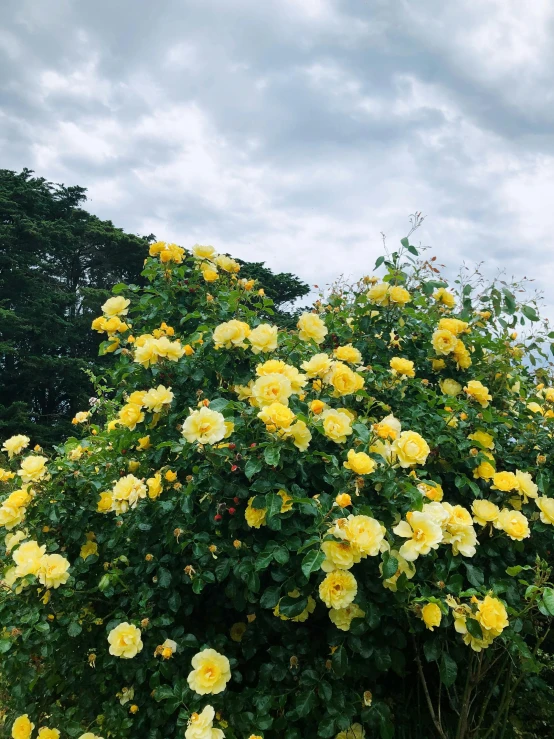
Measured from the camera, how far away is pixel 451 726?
1.89 metres

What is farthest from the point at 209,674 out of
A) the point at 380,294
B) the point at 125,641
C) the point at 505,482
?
the point at 380,294

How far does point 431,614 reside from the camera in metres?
1.37

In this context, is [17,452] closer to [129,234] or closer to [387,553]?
[387,553]

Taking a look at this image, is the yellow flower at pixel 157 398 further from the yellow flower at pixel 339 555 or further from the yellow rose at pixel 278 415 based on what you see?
the yellow flower at pixel 339 555

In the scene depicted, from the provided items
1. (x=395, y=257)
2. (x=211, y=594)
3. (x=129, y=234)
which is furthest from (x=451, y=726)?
(x=129, y=234)

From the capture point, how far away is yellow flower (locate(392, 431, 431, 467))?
1428 mm

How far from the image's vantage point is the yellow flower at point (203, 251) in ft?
7.65

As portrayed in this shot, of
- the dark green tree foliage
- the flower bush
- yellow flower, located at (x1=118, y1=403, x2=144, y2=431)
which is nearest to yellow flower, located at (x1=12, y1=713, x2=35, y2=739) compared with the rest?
the flower bush

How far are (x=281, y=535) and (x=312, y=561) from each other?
231mm

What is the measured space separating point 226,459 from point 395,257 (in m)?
1.32

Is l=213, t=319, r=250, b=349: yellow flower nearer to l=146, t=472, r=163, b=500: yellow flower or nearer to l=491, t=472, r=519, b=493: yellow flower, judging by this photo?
l=146, t=472, r=163, b=500: yellow flower

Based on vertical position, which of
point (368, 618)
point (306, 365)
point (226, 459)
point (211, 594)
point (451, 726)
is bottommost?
point (451, 726)

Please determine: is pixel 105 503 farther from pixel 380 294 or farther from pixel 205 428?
pixel 380 294

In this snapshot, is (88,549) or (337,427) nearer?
(337,427)
